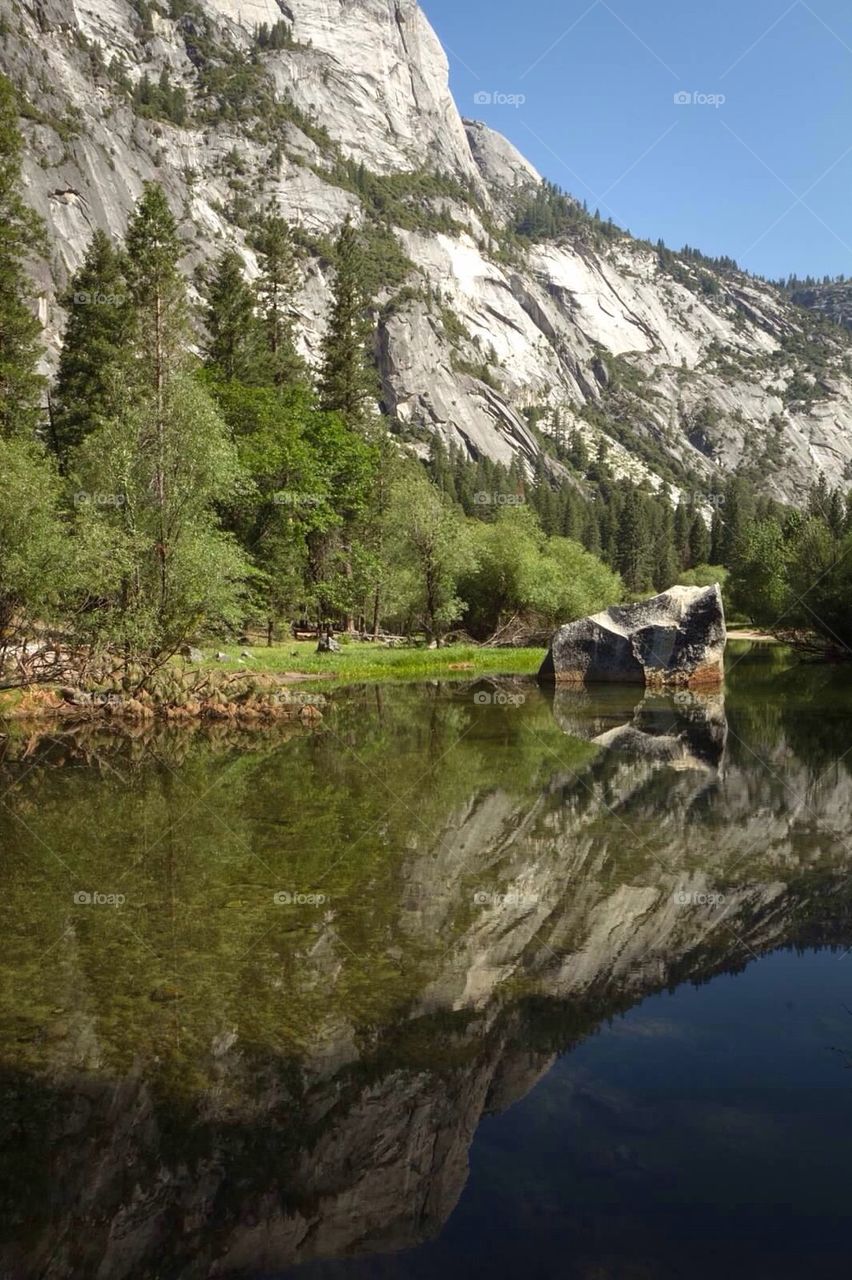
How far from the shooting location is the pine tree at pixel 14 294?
37.8 meters

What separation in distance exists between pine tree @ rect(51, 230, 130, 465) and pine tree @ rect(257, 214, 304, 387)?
35.4ft

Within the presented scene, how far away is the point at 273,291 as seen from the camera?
5834cm

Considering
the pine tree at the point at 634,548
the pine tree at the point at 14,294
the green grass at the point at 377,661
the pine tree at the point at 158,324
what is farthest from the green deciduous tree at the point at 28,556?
the pine tree at the point at 634,548

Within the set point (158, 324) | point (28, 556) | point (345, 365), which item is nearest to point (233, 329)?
point (345, 365)

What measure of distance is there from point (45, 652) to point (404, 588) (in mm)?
27158

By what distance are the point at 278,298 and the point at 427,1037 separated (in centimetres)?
6011

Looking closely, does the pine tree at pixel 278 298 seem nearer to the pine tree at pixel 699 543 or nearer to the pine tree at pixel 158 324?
the pine tree at pixel 158 324

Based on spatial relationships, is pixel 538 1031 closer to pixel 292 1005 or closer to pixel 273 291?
pixel 292 1005

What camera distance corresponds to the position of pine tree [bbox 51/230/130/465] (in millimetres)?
46656

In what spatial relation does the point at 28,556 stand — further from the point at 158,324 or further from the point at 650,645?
the point at 650,645

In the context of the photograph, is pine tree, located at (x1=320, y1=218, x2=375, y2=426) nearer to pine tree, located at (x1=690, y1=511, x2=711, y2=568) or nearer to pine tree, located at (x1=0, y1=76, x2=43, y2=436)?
pine tree, located at (x1=0, y1=76, x2=43, y2=436)

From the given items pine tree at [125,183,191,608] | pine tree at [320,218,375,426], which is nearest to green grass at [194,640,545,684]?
pine tree at [125,183,191,608]

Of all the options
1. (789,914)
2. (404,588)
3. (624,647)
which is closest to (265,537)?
(404,588)

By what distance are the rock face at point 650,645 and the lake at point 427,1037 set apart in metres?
20.7
